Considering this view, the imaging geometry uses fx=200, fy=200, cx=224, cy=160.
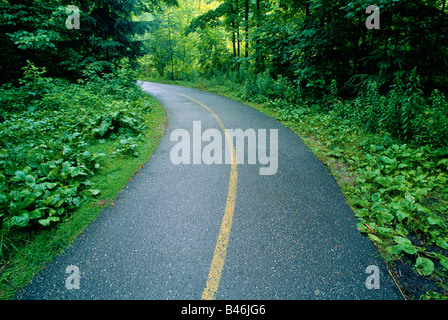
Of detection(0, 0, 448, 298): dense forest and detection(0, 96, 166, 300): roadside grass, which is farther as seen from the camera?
detection(0, 0, 448, 298): dense forest

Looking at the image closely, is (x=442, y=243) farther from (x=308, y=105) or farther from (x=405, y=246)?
(x=308, y=105)

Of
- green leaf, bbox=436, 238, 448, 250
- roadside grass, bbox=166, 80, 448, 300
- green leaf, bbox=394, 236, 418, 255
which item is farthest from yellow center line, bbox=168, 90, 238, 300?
green leaf, bbox=436, 238, 448, 250

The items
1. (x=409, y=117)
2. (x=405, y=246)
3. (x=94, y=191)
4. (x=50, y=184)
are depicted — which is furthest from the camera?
(x=409, y=117)

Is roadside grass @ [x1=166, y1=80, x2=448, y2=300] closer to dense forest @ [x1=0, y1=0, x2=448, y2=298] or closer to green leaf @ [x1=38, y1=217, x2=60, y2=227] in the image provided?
dense forest @ [x1=0, y1=0, x2=448, y2=298]

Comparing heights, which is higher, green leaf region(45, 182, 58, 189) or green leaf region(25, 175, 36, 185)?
green leaf region(25, 175, 36, 185)

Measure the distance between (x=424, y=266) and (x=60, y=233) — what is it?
4990 millimetres

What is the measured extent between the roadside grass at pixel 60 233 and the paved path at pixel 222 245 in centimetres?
15

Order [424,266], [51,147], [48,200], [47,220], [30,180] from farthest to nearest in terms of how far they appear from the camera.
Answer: [51,147] < [30,180] < [48,200] < [47,220] < [424,266]

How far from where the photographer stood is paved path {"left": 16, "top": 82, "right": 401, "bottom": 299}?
7.46 ft

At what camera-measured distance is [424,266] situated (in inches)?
96.4

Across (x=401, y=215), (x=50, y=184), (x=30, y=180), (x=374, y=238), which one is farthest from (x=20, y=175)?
(x=401, y=215)

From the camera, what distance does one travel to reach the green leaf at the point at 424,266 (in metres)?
2.39

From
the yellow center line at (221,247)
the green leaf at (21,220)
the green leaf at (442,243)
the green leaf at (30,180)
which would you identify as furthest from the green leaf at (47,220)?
the green leaf at (442,243)

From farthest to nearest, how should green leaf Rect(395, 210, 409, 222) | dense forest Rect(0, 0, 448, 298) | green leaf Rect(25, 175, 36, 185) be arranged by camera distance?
green leaf Rect(25, 175, 36, 185) < dense forest Rect(0, 0, 448, 298) < green leaf Rect(395, 210, 409, 222)
